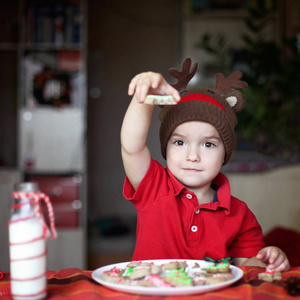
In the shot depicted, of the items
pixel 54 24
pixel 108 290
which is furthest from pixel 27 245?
pixel 54 24

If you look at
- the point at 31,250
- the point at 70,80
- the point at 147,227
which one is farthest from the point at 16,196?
the point at 70,80

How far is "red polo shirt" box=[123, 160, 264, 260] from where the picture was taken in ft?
3.63

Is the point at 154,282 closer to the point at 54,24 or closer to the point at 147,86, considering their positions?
the point at 147,86

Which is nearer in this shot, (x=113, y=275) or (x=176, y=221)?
(x=113, y=275)

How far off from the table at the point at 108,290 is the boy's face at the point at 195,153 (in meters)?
0.30

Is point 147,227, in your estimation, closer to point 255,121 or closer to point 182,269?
point 182,269

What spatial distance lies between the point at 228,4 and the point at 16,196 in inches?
155

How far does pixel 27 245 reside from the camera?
2.30 feet

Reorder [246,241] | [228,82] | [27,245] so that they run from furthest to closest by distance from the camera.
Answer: [228,82]
[246,241]
[27,245]

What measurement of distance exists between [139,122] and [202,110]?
0.22 meters

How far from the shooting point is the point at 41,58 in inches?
139

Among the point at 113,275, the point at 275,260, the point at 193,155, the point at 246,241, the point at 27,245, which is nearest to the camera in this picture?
the point at 27,245

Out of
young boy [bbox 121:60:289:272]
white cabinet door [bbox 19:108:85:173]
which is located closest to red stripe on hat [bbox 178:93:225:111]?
young boy [bbox 121:60:289:272]

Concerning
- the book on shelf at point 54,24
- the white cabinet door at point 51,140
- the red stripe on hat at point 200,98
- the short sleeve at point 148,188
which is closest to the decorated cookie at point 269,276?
the short sleeve at point 148,188
